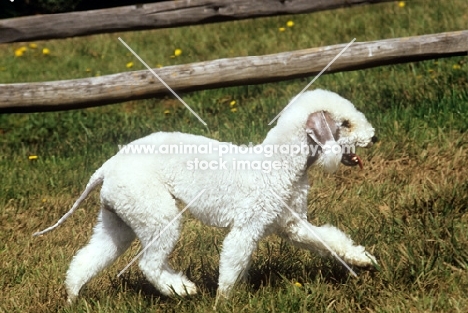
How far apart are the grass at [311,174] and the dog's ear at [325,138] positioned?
58 cm

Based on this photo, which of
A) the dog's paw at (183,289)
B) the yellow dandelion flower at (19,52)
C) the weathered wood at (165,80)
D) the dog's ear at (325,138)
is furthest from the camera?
the yellow dandelion flower at (19,52)

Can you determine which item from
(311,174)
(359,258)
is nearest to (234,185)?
(359,258)

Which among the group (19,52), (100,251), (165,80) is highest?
(165,80)

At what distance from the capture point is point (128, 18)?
657cm

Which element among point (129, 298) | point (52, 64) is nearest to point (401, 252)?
point (129, 298)

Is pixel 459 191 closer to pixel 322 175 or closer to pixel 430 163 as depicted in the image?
pixel 430 163

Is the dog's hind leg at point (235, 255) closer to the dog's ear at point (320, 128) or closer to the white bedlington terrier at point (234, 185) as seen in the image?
the white bedlington terrier at point (234, 185)

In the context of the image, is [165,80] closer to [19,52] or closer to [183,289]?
[183,289]

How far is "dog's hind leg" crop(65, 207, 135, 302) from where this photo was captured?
Result: 3.92m

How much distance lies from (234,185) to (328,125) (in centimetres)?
52

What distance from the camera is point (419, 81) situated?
6.72 m

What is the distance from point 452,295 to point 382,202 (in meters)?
1.30

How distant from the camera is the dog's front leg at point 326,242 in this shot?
3.85 metres

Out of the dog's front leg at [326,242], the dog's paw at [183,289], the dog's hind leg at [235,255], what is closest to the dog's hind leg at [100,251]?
the dog's paw at [183,289]
